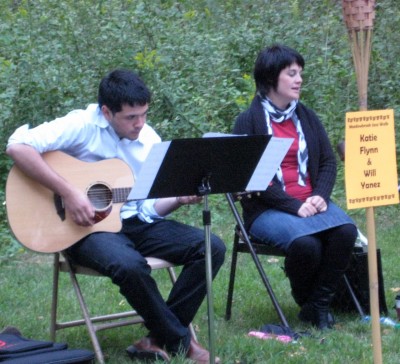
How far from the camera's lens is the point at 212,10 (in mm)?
11789

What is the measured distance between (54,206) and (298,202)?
1.45 metres

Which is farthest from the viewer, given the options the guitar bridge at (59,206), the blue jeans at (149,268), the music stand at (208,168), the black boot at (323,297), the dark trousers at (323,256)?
the black boot at (323,297)

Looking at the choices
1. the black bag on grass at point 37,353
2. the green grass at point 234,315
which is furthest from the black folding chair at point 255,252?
the black bag on grass at point 37,353

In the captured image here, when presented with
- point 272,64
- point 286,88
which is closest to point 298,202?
point 286,88

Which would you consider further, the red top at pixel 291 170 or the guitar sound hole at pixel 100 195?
the red top at pixel 291 170

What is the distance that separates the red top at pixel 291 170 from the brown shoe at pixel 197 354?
3.78ft

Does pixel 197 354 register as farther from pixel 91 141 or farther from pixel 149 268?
pixel 91 141

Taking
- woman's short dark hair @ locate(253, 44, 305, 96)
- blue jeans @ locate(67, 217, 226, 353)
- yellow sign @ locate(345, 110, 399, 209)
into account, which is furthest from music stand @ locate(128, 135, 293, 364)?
woman's short dark hair @ locate(253, 44, 305, 96)

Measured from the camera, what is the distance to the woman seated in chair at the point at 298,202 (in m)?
5.50

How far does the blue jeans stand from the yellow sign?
1240 mm

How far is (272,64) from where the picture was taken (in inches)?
229

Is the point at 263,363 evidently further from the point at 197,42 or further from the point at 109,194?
the point at 197,42

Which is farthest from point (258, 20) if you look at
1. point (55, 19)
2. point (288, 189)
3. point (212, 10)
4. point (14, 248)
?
point (288, 189)

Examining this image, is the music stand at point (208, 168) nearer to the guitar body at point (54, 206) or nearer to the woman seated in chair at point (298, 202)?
the guitar body at point (54, 206)
